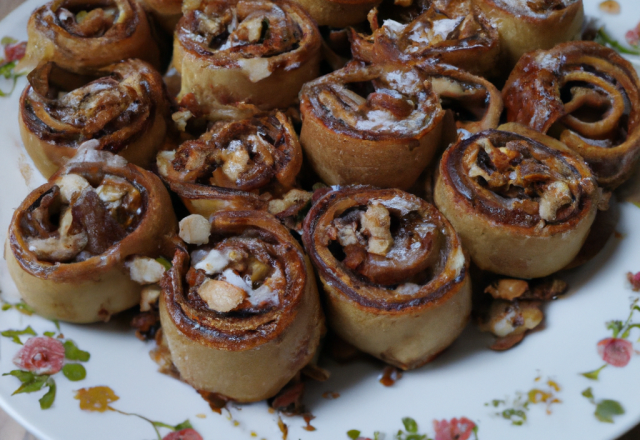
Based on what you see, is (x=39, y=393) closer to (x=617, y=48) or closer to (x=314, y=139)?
(x=314, y=139)

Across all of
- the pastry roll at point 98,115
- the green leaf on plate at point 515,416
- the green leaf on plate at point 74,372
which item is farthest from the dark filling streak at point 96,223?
the green leaf on plate at point 515,416

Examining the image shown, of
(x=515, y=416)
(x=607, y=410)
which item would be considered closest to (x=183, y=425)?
(x=515, y=416)

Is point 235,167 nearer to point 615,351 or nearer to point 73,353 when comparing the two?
point 73,353

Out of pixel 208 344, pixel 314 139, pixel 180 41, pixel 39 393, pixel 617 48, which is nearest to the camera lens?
pixel 208 344

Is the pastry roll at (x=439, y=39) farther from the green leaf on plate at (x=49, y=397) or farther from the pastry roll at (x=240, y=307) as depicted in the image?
the green leaf on plate at (x=49, y=397)

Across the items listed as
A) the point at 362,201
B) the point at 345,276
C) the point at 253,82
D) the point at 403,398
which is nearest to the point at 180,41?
the point at 253,82
